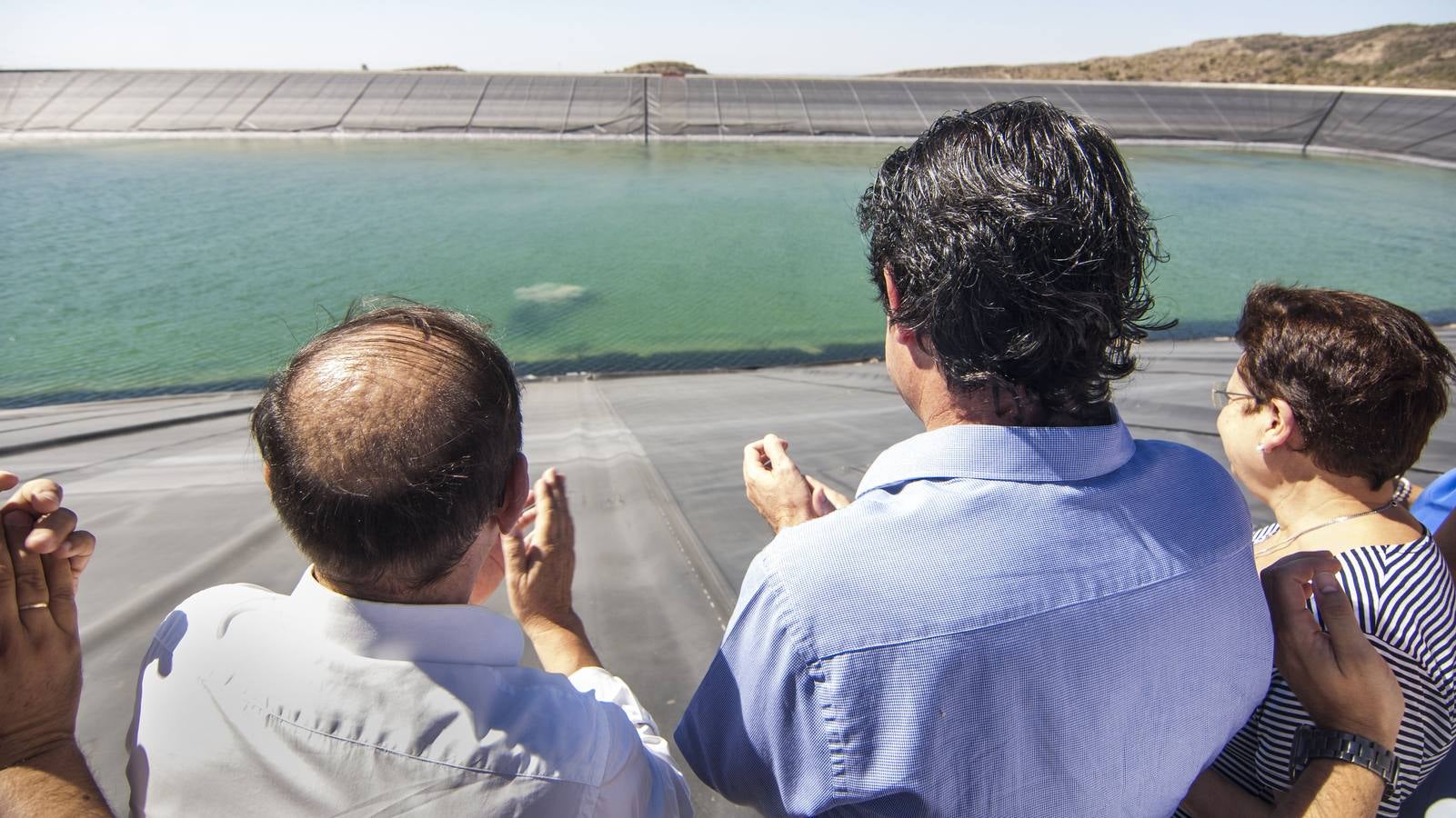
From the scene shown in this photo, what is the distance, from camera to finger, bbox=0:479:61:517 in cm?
96

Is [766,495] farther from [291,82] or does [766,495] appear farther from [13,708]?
[291,82]

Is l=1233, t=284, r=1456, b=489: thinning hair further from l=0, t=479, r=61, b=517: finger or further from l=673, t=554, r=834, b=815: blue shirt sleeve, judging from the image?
l=0, t=479, r=61, b=517: finger

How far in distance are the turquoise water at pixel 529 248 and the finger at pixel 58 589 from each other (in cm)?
564

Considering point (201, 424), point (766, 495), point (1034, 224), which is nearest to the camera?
point (1034, 224)

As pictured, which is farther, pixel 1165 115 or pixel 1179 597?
pixel 1165 115

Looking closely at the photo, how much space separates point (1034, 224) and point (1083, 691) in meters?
0.52

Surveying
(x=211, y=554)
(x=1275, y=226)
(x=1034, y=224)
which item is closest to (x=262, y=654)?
(x=1034, y=224)

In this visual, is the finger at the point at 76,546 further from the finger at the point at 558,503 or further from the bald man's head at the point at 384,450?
the finger at the point at 558,503

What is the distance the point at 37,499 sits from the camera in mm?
973

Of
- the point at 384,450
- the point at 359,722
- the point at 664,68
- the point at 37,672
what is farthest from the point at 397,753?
the point at 664,68

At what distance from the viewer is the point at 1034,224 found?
38.6 inches

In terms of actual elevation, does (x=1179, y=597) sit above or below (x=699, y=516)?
above

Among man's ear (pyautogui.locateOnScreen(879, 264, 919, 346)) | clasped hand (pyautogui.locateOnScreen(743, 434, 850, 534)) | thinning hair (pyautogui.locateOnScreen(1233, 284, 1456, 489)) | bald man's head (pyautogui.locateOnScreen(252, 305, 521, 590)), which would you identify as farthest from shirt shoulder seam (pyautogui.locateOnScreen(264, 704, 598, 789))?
thinning hair (pyautogui.locateOnScreen(1233, 284, 1456, 489))

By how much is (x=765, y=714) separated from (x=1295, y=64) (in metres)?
47.6
